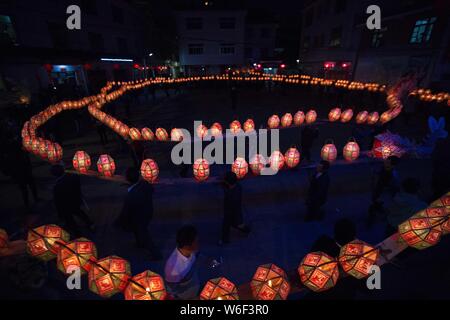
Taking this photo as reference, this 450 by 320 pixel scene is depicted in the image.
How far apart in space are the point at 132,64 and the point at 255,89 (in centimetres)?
1459

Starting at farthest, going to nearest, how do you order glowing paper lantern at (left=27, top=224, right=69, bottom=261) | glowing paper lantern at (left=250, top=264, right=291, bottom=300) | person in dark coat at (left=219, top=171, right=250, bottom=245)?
1. person in dark coat at (left=219, top=171, right=250, bottom=245)
2. glowing paper lantern at (left=27, top=224, right=69, bottom=261)
3. glowing paper lantern at (left=250, top=264, right=291, bottom=300)

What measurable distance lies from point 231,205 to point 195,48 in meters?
30.7

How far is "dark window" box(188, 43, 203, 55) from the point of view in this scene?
99.9 ft

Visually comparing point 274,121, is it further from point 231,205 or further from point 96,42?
point 96,42

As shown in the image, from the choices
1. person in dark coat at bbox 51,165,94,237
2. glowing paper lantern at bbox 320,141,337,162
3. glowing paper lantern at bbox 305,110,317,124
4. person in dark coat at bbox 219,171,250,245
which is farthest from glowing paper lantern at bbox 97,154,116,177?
glowing paper lantern at bbox 305,110,317,124

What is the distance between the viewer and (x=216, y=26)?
2928 cm

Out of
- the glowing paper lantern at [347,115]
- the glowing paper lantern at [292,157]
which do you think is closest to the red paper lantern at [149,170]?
the glowing paper lantern at [292,157]

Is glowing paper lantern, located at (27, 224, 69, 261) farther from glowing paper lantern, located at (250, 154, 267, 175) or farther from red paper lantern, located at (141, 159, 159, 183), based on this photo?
glowing paper lantern, located at (250, 154, 267, 175)

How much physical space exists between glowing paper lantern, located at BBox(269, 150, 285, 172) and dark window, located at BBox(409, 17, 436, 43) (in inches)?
707

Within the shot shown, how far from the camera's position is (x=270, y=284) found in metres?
2.58

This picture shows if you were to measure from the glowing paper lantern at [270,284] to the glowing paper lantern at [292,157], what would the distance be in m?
3.53

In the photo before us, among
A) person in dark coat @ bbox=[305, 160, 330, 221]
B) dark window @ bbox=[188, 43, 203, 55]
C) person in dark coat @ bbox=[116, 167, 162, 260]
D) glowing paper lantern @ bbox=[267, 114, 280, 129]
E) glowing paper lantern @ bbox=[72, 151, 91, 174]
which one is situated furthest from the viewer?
dark window @ bbox=[188, 43, 203, 55]

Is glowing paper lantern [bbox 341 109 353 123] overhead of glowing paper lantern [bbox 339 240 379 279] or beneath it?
overhead
